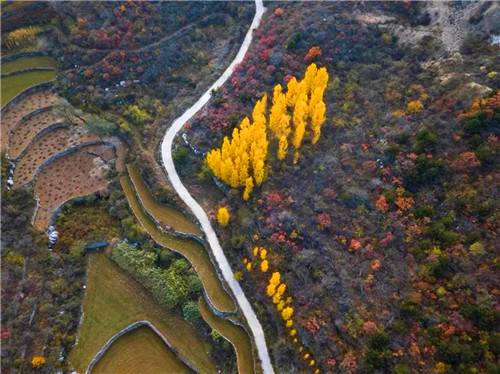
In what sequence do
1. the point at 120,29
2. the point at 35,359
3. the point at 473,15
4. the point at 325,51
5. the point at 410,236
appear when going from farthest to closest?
1. the point at 120,29
2. the point at 325,51
3. the point at 473,15
4. the point at 410,236
5. the point at 35,359

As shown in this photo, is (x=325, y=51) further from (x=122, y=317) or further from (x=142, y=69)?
(x=122, y=317)

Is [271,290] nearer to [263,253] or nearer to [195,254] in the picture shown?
[263,253]

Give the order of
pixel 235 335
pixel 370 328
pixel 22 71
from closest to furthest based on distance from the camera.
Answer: pixel 370 328, pixel 235 335, pixel 22 71

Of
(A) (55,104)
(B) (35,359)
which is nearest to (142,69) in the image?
(A) (55,104)

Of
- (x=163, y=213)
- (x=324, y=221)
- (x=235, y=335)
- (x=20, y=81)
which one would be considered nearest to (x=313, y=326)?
(x=235, y=335)

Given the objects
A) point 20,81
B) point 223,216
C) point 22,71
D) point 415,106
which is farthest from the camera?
point 22,71

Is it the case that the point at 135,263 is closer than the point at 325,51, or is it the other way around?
the point at 135,263

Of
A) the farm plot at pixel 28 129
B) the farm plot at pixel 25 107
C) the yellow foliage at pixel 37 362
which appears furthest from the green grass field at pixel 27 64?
the yellow foliage at pixel 37 362

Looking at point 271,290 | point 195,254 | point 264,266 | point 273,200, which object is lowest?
point 271,290

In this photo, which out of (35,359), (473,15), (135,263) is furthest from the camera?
(473,15)
